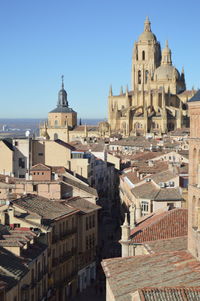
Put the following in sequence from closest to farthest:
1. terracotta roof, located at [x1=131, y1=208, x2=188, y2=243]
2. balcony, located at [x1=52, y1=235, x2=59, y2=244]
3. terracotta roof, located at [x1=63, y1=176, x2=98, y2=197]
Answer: terracotta roof, located at [x1=131, y1=208, x2=188, y2=243], balcony, located at [x1=52, y1=235, x2=59, y2=244], terracotta roof, located at [x1=63, y1=176, x2=98, y2=197]

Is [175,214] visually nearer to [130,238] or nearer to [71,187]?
[130,238]

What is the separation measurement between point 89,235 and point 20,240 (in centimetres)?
1663

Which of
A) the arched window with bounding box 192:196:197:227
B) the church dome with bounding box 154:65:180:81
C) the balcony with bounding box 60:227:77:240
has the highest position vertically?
the church dome with bounding box 154:65:180:81

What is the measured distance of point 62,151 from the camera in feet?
240

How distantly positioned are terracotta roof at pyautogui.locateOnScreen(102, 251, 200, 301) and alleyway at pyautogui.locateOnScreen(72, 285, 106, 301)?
13.7 metres

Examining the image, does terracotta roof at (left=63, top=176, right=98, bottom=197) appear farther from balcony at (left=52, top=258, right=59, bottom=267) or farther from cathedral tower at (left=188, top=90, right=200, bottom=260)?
cathedral tower at (left=188, top=90, right=200, bottom=260)

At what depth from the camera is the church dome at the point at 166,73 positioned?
188 metres

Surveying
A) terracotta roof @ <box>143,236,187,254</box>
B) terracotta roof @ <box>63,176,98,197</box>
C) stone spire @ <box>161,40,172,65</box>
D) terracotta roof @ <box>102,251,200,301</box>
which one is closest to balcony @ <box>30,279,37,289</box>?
terracotta roof @ <box>102,251,200,301</box>

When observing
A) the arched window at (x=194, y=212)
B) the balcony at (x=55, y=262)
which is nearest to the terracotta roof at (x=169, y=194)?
the balcony at (x=55, y=262)

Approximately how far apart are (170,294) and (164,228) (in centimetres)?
1552

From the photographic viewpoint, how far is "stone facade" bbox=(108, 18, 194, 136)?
557ft

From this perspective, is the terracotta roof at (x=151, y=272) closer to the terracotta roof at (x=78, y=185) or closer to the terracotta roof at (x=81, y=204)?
the terracotta roof at (x=81, y=204)

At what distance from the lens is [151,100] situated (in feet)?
578

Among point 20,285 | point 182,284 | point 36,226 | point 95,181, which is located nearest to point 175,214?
point 36,226
